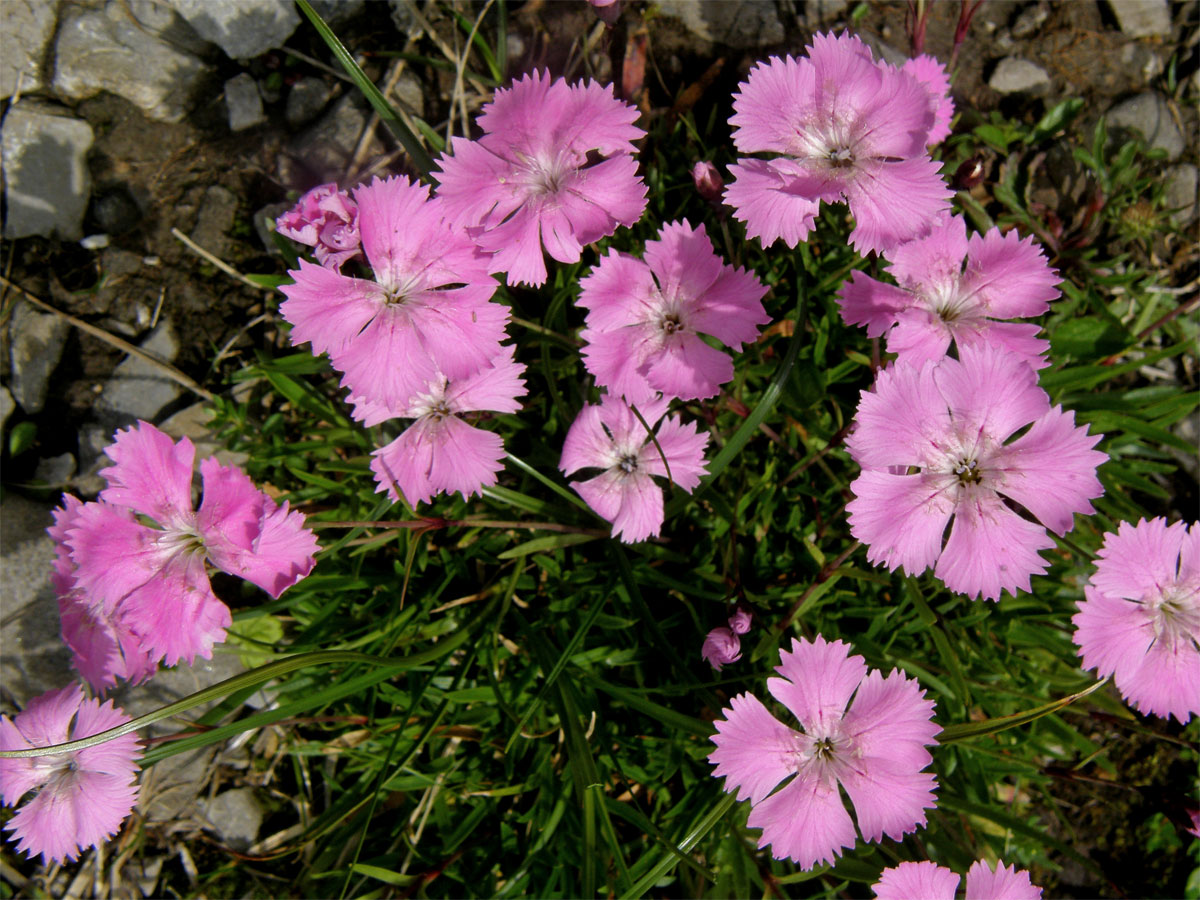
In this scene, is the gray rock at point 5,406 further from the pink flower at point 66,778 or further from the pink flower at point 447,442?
the pink flower at point 447,442

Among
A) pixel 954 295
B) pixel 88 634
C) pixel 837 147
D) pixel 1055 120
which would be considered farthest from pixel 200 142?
pixel 1055 120

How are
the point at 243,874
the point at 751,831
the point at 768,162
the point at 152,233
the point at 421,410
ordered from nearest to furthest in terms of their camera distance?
the point at 768,162
the point at 421,410
the point at 751,831
the point at 243,874
the point at 152,233

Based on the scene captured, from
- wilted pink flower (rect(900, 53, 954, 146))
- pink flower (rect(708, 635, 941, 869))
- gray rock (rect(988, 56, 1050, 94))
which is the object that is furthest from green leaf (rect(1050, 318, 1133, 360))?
pink flower (rect(708, 635, 941, 869))

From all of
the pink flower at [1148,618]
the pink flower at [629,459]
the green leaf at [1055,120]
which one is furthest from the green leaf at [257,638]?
the green leaf at [1055,120]

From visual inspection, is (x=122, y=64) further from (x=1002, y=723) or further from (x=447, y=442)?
(x=1002, y=723)

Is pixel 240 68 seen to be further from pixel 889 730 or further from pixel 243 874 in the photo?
pixel 889 730

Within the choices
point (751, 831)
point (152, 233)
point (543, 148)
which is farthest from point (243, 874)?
point (543, 148)

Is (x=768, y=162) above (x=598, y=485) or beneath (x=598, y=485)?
above
